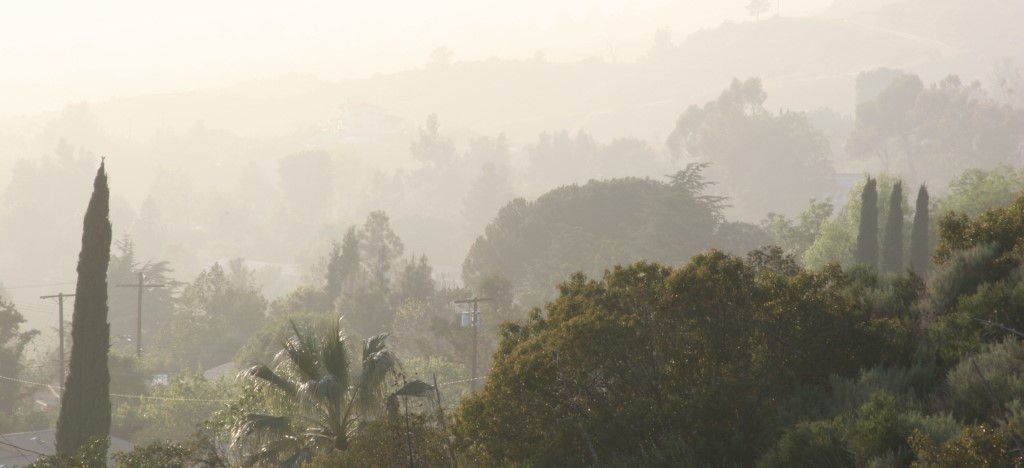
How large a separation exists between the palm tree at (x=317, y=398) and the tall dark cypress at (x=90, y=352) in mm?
9495

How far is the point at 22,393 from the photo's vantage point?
62844mm

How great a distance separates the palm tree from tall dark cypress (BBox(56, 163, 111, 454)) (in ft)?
31.2

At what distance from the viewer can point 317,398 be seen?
2219 cm

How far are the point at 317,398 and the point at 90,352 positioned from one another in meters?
12.8

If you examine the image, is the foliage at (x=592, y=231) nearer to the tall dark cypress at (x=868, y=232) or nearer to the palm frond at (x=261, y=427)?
the tall dark cypress at (x=868, y=232)

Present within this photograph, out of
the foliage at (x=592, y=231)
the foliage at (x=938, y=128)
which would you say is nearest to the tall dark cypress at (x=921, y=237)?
the foliage at (x=592, y=231)

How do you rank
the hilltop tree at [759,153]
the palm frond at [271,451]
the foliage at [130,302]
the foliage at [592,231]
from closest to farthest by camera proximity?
the palm frond at [271,451]
the foliage at [592,231]
the foliage at [130,302]
the hilltop tree at [759,153]

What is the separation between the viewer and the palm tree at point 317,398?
2238 cm

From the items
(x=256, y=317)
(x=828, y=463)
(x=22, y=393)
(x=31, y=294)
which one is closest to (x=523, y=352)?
(x=828, y=463)

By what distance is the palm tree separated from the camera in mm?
22375

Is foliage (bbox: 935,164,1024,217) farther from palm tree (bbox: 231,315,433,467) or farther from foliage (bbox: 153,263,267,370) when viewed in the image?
foliage (bbox: 153,263,267,370)

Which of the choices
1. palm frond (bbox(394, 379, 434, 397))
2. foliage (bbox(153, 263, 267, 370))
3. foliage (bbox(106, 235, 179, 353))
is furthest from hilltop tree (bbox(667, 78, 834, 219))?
palm frond (bbox(394, 379, 434, 397))

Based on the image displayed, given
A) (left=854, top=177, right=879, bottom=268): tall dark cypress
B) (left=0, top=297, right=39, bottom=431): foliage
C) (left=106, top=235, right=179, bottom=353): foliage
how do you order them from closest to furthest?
(left=854, top=177, right=879, bottom=268): tall dark cypress, (left=0, top=297, right=39, bottom=431): foliage, (left=106, top=235, right=179, bottom=353): foliage

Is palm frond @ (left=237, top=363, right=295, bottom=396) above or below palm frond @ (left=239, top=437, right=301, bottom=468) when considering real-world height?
above
